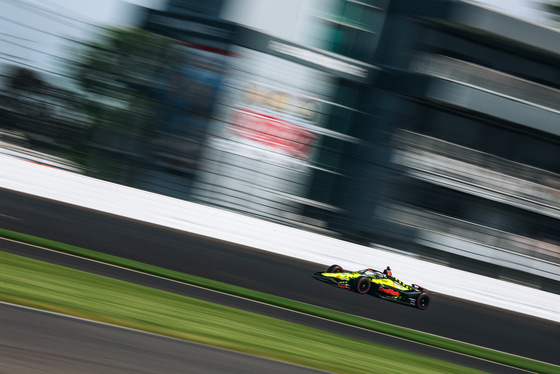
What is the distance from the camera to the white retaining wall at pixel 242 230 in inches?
510

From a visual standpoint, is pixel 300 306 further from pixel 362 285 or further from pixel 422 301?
pixel 422 301

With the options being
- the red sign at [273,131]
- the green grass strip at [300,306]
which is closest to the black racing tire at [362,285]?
the green grass strip at [300,306]

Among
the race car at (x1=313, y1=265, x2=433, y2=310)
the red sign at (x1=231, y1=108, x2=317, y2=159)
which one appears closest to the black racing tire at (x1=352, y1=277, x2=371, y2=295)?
the race car at (x1=313, y1=265, x2=433, y2=310)

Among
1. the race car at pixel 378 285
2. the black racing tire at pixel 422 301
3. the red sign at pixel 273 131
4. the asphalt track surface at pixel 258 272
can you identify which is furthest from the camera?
the red sign at pixel 273 131

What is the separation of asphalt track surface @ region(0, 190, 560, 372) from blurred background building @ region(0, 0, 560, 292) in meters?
1.56

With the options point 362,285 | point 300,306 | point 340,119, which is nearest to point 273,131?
point 340,119

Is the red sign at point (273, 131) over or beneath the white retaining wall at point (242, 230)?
over

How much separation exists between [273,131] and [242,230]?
4.98 m

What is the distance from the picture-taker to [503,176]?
1870cm

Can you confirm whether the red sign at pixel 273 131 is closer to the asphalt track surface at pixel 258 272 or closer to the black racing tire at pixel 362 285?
the asphalt track surface at pixel 258 272

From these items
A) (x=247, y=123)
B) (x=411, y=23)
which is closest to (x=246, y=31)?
(x=247, y=123)

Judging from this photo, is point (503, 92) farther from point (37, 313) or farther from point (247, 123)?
point (37, 313)

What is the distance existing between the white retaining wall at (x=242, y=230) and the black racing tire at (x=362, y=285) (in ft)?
8.20

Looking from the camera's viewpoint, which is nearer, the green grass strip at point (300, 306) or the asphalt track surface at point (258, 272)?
the green grass strip at point (300, 306)
